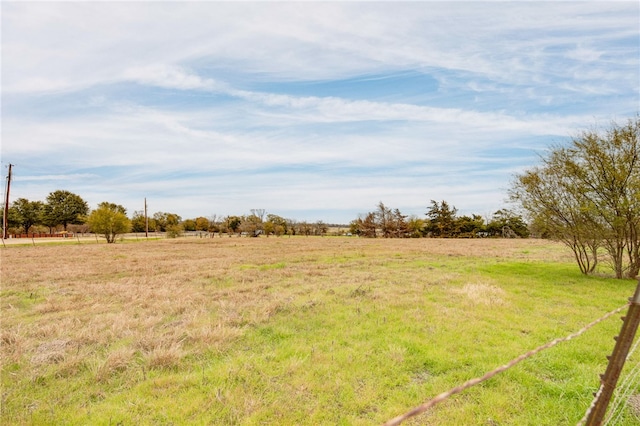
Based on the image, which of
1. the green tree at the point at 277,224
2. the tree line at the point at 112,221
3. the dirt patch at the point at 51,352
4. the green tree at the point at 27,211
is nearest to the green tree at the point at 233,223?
the tree line at the point at 112,221

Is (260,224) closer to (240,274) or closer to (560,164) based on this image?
(240,274)

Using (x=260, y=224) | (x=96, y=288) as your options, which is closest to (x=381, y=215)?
(x=260, y=224)

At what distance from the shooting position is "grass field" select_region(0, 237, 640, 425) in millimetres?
4098

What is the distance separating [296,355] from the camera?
571 centimetres

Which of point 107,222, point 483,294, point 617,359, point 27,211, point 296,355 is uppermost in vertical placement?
point 27,211

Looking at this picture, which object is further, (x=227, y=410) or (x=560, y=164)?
(x=560, y=164)

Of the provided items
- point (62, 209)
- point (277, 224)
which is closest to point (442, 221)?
point (277, 224)

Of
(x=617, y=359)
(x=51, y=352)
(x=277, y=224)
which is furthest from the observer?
(x=277, y=224)

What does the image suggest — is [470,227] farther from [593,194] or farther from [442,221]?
[593,194]

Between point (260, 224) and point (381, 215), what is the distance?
31.5 m

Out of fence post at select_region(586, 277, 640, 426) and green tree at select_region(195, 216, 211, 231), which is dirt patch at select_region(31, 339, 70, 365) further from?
green tree at select_region(195, 216, 211, 231)

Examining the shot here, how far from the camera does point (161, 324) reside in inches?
295

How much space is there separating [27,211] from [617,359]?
96977 millimetres

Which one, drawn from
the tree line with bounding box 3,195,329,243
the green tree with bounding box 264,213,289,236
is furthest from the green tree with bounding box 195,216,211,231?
the green tree with bounding box 264,213,289,236
